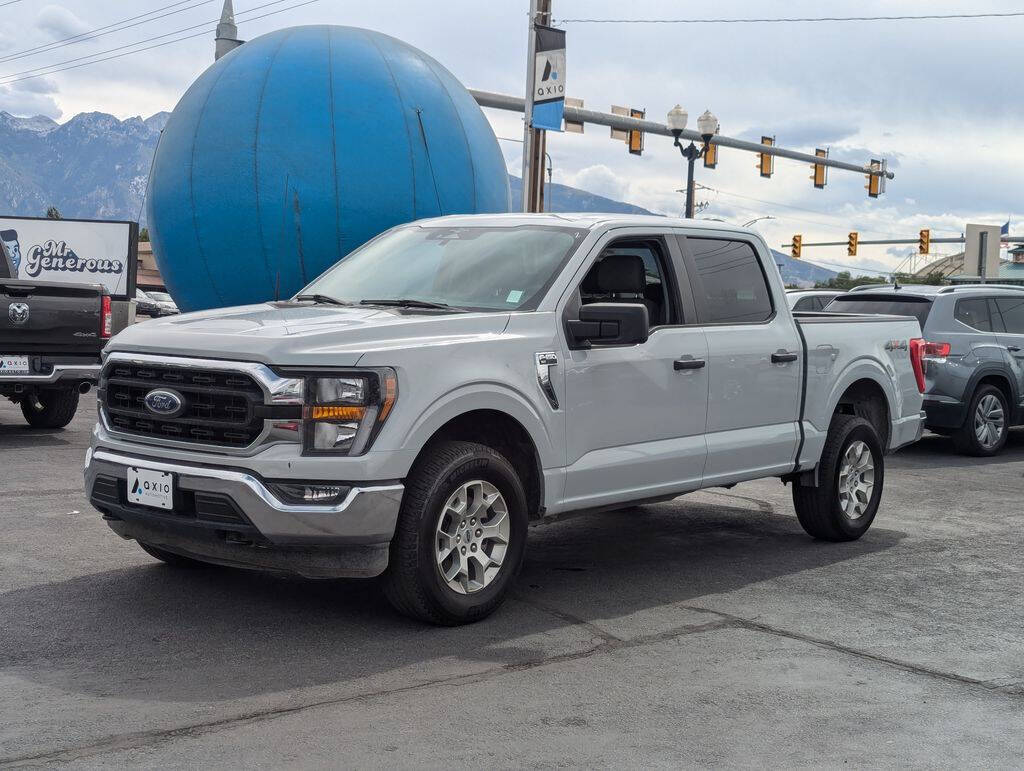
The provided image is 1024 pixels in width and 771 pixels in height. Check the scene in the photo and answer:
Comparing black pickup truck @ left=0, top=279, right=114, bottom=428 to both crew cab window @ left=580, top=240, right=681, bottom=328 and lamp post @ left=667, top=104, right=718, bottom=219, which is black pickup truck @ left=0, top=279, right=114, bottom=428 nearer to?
crew cab window @ left=580, top=240, right=681, bottom=328

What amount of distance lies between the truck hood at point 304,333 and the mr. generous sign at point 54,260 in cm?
1684

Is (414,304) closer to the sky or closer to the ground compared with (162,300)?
closer to the sky

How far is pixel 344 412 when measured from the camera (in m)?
5.12

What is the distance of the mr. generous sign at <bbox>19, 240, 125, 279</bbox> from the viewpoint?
70.5 feet

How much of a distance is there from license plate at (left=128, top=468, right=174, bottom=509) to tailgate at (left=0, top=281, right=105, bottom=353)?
22.4 ft

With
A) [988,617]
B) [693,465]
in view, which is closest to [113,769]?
[693,465]

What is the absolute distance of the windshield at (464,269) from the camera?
6219 mm

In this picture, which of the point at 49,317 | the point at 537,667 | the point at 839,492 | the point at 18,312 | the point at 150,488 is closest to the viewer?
the point at 537,667

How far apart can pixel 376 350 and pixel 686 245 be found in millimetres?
2514

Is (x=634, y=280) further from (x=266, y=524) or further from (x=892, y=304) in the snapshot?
(x=892, y=304)

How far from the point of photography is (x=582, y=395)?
19.9 feet

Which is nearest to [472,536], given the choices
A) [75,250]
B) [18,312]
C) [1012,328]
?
[18,312]

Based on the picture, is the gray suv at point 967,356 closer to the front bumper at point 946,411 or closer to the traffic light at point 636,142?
the front bumper at point 946,411

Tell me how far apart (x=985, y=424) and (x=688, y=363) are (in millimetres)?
8064
